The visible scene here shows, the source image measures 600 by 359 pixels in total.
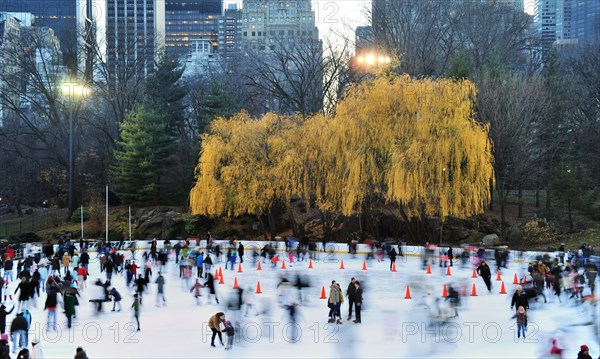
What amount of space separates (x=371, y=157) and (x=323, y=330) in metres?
18.6

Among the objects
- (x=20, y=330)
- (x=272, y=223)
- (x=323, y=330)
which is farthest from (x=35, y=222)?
(x=323, y=330)

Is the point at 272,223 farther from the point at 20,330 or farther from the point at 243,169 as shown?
the point at 20,330

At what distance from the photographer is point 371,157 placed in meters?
33.2

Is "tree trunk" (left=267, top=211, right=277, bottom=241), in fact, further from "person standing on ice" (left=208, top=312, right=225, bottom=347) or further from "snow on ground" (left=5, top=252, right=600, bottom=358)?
"person standing on ice" (left=208, top=312, right=225, bottom=347)

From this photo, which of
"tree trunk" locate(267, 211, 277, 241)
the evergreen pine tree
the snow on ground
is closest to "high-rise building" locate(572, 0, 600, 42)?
the evergreen pine tree

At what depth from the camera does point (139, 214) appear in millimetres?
44438

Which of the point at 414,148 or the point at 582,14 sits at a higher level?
the point at 582,14

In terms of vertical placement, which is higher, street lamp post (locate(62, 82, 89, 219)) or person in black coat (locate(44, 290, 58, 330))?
street lamp post (locate(62, 82, 89, 219))

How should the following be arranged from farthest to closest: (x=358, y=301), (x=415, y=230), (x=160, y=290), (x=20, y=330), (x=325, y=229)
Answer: (x=325, y=229)
(x=415, y=230)
(x=160, y=290)
(x=358, y=301)
(x=20, y=330)

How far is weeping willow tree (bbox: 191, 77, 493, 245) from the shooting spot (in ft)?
105

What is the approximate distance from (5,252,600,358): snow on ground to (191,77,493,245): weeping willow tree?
11.2 meters

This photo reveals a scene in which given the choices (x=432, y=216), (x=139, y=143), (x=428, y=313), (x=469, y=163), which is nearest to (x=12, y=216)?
(x=139, y=143)

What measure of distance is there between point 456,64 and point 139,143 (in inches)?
925

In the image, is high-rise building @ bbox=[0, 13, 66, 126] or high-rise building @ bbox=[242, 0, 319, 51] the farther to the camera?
high-rise building @ bbox=[242, 0, 319, 51]
